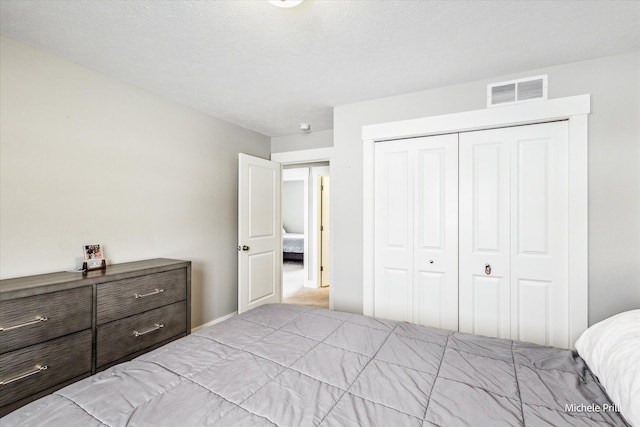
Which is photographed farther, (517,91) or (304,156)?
(304,156)

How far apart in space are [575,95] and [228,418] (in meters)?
2.84

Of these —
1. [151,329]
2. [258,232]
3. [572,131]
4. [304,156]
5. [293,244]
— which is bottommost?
[151,329]

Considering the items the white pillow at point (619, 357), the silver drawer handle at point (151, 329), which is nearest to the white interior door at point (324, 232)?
the silver drawer handle at point (151, 329)

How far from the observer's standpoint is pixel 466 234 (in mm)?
2463

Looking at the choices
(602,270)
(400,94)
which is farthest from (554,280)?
(400,94)

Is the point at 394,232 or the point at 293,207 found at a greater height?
the point at 293,207

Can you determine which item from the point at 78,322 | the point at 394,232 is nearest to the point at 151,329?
the point at 78,322

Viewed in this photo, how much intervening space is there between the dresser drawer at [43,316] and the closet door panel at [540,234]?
3.06 m

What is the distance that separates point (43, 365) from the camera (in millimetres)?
1646

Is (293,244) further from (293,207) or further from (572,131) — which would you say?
(572,131)

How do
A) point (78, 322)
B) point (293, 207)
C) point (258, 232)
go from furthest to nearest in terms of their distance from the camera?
point (293, 207)
point (258, 232)
point (78, 322)

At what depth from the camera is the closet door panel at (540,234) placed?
215cm

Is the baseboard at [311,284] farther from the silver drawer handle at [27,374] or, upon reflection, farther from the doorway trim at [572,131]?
the silver drawer handle at [27,374]

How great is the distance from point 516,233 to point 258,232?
264cm
